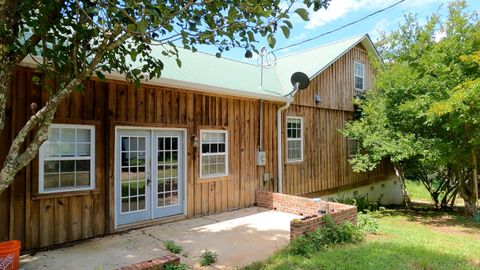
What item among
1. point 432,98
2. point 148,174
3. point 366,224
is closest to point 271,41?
point 148,174

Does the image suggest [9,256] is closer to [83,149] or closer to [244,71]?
[83,149]

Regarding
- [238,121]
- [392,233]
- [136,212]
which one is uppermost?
[238,121]

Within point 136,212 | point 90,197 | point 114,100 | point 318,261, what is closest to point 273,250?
point 318,261

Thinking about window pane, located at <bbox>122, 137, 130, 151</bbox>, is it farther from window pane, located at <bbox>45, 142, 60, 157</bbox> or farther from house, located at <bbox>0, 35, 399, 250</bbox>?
window pane, located at <bbox>45, 142, 60, 157</bbox>

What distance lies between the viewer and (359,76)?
13258 mm

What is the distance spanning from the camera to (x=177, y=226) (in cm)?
688

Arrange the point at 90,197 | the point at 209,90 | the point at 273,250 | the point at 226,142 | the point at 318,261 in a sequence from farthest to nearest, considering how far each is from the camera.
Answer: the point at 226,142 < the point at 209,90 < the point at 90,197 < the point at 273,250 < the point at 318,261

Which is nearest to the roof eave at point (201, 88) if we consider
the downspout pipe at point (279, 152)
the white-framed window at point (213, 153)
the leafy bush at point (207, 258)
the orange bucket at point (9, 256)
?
the downspout pipe at point (279, 152)

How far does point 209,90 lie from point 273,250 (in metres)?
3.96

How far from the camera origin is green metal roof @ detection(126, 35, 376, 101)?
300 inches

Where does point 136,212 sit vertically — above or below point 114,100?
below

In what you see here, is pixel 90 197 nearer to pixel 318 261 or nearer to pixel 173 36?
pixel 173 36

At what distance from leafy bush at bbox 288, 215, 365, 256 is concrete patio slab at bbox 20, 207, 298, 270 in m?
0.46

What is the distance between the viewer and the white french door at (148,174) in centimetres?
657
